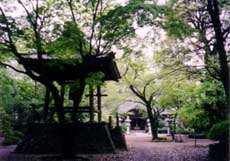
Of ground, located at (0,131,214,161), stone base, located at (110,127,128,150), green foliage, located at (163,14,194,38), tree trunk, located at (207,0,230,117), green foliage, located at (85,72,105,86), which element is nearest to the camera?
tree trunk, located at (207,0,230,117)

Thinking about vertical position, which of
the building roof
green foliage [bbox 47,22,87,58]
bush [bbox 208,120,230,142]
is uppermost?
green foliage [bbox 47,22,87,58]

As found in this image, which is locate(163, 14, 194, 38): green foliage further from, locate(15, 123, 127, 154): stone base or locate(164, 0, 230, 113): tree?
locate(15, 123, 127, 154): stone base

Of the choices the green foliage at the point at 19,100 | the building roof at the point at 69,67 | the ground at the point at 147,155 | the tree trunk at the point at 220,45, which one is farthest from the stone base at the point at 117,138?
the tree trunk at the point at 220,45

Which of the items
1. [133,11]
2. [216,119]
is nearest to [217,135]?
[216,119]

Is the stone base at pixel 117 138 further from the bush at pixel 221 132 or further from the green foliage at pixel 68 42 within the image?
the bush at pixel 221 132

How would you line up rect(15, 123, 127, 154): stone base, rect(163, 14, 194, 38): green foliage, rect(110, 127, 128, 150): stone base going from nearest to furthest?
rect(163, 14, 194, 38): green foliage, rect(15, 123, 127, 154): stone base, rect(110, 127, 128, 150): stone base

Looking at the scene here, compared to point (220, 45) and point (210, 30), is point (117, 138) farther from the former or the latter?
point (220, 45)

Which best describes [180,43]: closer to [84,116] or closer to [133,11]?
[133,11]

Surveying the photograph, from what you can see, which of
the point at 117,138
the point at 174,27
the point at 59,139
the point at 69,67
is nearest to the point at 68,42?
the point at 69,67

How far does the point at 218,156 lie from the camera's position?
1002cm

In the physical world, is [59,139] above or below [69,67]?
below

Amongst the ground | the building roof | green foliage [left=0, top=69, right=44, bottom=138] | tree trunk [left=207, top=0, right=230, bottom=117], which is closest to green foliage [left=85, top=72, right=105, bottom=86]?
the building roof

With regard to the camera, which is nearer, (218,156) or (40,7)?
(218,156)

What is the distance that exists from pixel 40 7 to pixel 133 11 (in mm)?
3465
